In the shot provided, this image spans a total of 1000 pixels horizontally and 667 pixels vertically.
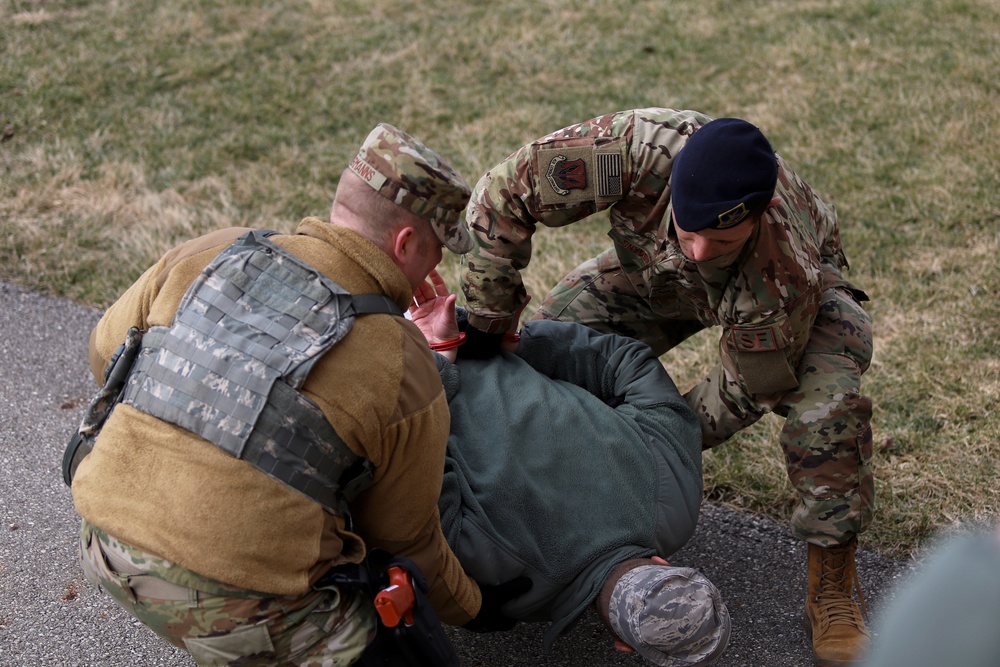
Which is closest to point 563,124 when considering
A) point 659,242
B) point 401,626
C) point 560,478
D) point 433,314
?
point 659,242

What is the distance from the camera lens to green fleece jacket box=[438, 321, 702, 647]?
8.41 ft

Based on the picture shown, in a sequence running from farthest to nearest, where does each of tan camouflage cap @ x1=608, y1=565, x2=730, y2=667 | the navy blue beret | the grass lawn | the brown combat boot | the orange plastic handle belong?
the grass lawn, the brown combat boot, the navy blue beret, tan camouflage cap @ x1=608, y1=565, x2=730, y2=667, the orange plastic handle

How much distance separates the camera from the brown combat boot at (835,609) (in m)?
2.71

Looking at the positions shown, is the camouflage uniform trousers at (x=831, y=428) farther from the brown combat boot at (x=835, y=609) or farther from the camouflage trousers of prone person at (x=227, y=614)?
the camouflage trousers of prone person at (x=227, y=614)

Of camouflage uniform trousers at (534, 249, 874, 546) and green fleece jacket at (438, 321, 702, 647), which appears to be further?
camouflage uniform trousers at (534, 249, 874, 546)

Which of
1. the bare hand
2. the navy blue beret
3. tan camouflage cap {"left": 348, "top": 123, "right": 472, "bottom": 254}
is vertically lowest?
the bare hand

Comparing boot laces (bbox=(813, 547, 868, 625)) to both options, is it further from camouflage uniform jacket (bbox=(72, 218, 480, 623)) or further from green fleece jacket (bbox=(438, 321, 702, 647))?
camouflage uniform jacket (bbox=(72, 218, 480, 623))

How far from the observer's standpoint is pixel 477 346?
3.01m

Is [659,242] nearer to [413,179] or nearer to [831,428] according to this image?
[831,428]

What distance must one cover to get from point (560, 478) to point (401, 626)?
2.04 feet

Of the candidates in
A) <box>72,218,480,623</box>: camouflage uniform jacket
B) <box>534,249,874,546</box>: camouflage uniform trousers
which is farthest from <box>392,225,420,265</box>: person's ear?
<box>534,249,874,546</box>: camouflage uniform trousers

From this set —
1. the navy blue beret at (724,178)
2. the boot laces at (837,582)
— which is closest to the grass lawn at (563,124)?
the boot laces at (837,582)

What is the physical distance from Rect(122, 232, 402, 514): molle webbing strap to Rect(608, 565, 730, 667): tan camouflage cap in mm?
721

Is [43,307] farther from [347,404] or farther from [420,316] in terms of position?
[347,404]
